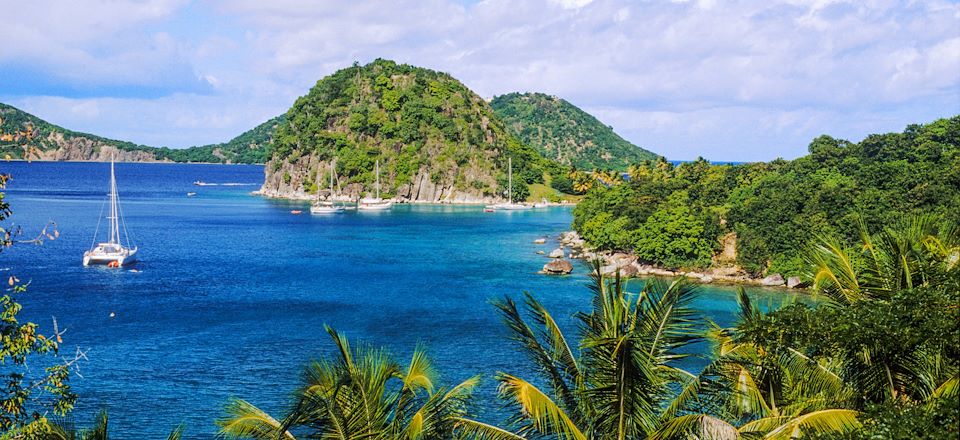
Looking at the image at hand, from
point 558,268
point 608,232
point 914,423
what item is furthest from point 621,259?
point 914,423

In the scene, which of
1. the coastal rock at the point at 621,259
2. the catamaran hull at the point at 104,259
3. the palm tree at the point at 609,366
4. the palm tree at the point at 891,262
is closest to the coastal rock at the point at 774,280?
the coastal rock at the point at 621,259

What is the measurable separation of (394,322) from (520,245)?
139 ft

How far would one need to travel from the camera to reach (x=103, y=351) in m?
42.4

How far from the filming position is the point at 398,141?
558ft

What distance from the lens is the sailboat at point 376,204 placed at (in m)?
145

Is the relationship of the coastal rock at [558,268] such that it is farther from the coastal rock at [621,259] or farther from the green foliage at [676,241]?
the green foliage at [676,241]

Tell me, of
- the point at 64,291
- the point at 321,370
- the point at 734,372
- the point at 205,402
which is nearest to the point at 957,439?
the point at 734,372

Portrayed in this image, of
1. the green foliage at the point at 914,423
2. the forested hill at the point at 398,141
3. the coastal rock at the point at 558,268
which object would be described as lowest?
the coastal rock at the point at 558,268

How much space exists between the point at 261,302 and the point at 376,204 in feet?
308

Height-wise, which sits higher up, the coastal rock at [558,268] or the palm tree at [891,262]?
the palm tree at [891,262]

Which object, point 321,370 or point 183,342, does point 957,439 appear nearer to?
point 321,370

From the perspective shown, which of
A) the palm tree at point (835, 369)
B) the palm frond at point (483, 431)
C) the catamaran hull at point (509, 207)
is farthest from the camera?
the catamaran hull at point (509, 207)

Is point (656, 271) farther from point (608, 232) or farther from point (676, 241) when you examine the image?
point (608, 232)

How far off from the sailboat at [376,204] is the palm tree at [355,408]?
132 meters
